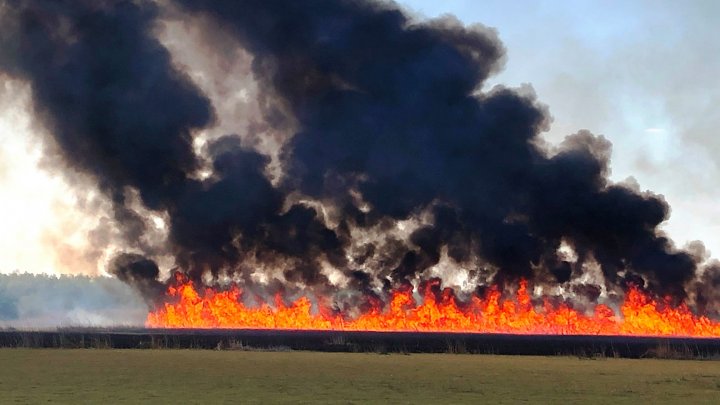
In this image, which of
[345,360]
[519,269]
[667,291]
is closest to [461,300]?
[519,269]

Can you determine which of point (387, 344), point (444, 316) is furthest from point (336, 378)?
point (444, 316)

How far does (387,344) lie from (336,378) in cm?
2073

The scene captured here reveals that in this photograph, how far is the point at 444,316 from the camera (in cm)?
7206

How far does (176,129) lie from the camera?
7612 cm

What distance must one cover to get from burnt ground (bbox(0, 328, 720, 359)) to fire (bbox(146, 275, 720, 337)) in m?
12.6

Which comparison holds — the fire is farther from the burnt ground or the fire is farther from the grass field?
the grass field

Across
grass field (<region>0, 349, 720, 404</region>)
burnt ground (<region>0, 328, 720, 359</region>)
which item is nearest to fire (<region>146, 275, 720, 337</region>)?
burnt ground (<region>0, 328, 720, 359</region>)

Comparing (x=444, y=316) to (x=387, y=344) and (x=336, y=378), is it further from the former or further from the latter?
(x=336, y=378)

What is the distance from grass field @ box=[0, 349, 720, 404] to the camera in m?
25.2

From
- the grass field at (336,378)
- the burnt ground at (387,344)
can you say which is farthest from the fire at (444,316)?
the grass field at (336,378)

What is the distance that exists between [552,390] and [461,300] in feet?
149

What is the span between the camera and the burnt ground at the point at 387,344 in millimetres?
49375

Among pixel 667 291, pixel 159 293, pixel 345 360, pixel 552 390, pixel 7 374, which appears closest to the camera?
pixel 552 390

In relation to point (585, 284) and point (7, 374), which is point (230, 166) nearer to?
point (585, 284)
